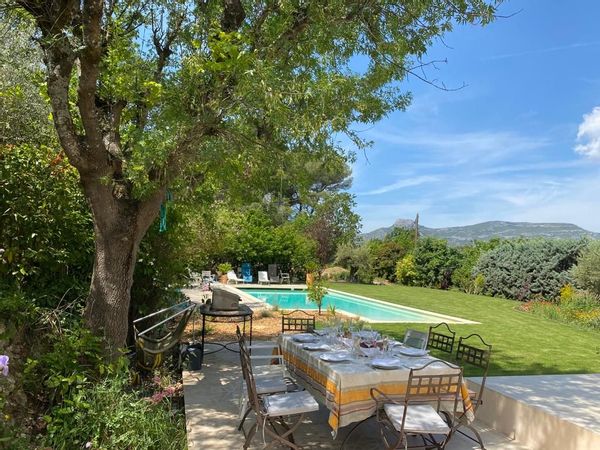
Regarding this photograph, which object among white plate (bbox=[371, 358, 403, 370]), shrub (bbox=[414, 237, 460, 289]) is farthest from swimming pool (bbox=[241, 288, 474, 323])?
white plate (bbox=[371, 358, 403, 370])

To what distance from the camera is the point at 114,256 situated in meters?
5.05

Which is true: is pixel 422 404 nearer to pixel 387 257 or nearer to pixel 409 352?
pixel 409 352

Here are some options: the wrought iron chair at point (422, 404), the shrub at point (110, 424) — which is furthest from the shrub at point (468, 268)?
the shrub at point (110, 424)

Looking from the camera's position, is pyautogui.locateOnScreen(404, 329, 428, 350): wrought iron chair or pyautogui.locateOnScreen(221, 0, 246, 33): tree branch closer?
pyautogui.locateOnScreen(221, 0, 246, 33): tree branch

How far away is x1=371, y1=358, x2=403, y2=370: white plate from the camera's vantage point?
415cm

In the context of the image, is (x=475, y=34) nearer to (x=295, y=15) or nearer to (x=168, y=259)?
(x=295, y=15)

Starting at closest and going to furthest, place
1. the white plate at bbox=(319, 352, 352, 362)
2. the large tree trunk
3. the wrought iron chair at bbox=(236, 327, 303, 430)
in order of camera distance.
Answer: the white plate at bbox=(319, 352, 352, 362) < the wrought iron chair at bbox=(236, 327, 303, 430) < the large tree trunk

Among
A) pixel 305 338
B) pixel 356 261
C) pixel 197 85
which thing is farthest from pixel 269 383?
pixel 356 261

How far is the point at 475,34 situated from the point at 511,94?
1163 inches

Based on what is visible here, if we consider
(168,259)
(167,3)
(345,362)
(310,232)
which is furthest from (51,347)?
(310,232)

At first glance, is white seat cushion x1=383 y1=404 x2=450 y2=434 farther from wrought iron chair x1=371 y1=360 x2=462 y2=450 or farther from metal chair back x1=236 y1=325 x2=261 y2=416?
metal chair back x1=236 y1=325 x2=261 y2=416

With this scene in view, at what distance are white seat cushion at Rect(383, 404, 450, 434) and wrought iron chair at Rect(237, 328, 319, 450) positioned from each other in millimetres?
660

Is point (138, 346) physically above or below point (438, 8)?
below

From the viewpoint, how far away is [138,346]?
5.34 m
